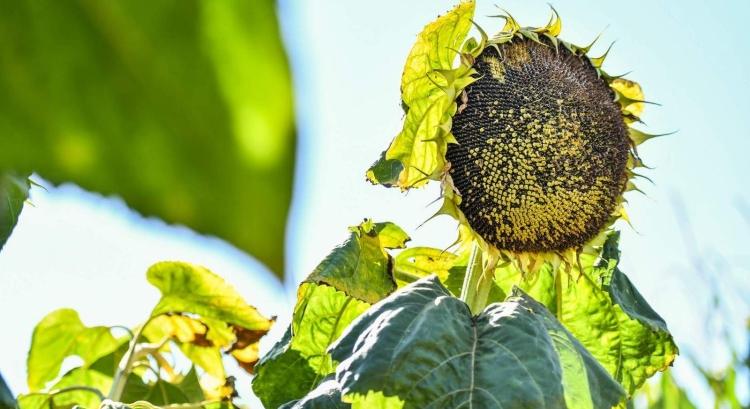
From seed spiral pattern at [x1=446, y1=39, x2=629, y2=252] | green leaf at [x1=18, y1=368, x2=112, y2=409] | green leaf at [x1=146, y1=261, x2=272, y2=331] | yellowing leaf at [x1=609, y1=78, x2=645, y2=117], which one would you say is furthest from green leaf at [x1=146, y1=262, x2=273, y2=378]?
yellowing leaf at [x1=609, y1=78, x2=645, y2=117]

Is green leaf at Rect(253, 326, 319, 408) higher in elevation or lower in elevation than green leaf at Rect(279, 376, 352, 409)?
higher

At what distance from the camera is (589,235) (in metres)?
1.61

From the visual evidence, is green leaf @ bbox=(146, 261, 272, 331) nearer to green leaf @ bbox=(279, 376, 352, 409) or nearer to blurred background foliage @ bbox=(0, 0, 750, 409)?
green leaf @ bbox=(279, 376, 352, 409)

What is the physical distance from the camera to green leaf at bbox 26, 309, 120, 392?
6.57 ft

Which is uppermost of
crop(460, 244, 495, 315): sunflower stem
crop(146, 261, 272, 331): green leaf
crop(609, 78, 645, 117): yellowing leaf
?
crop(609, 78, 645, 117): yellowing leaf

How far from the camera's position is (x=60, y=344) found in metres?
2.02

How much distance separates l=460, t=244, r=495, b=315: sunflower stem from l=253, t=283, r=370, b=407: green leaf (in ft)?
0.60

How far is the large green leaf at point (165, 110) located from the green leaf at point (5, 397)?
0.53 metres

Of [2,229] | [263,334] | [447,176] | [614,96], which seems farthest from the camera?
[263,334]

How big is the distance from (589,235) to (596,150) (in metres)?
0.13

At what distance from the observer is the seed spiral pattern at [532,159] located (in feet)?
5.09

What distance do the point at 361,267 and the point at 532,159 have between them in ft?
0.99

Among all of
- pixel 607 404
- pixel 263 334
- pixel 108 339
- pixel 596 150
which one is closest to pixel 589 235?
pixel 596 150

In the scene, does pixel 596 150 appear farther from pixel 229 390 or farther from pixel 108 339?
pixel 108 339
